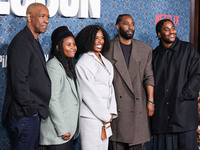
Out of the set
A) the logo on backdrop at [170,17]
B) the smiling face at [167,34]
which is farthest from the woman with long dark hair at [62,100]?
the logo on backdrop at [170,17]

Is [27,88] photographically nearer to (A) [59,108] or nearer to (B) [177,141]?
(A) [59,108]

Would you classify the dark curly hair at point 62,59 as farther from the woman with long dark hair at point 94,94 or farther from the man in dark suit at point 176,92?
the man in dark suit at point 176,92

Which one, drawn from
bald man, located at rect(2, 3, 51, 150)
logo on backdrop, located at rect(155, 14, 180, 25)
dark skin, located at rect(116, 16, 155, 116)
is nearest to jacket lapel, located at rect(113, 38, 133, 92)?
dark skin, located at rect(116, 16, 155, 116)

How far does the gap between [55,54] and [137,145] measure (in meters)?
1.31

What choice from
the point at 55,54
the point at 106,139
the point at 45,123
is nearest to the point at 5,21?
the point at 55,54

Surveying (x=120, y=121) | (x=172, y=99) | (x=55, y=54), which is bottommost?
(x=120, y=121)

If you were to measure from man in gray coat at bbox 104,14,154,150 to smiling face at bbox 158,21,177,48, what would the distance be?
0.70 feet

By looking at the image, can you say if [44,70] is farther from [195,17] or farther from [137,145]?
[195,17]

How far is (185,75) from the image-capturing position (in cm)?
311

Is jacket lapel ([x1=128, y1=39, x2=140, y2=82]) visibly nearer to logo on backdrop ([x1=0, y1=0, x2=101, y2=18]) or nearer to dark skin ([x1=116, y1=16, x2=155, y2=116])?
dark skin ([x1=116, y1=16, x2=155, y2=116])

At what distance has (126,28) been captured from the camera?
3100 mm

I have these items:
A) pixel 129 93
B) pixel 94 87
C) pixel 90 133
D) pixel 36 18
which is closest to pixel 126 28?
pixel 129 93

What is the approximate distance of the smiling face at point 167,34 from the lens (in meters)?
3.18

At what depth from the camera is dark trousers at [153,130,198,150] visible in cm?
311
